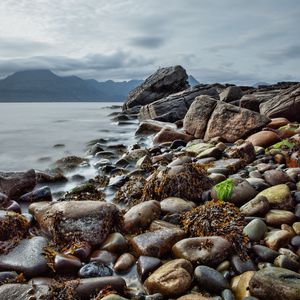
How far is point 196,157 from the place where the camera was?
9953mm

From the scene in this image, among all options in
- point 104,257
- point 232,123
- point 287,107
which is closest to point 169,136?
point 232,123

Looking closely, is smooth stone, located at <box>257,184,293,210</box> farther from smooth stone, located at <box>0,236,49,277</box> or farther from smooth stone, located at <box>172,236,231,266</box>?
smooth stone, located at <box>0,236,49,277</box>

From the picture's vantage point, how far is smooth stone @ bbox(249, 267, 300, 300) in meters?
3.54

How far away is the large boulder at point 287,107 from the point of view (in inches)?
575

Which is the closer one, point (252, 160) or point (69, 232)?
point (69, 232)

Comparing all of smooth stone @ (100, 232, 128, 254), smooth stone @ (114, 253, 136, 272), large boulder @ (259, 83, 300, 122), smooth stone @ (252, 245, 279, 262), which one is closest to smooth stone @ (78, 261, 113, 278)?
smooth stone @ (114, 253, 136, 272)

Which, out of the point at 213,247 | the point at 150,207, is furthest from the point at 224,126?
the point at 213,247

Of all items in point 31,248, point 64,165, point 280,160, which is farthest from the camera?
point 64,165

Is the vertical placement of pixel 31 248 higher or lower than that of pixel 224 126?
lower

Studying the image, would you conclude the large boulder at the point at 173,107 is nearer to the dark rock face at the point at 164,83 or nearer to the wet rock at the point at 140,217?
the dark rock face at the point at 164,83

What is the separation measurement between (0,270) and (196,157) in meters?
6.56

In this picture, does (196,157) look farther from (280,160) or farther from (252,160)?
(280,160)

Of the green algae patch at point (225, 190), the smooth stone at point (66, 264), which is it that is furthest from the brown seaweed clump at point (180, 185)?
the smooth stone at point (66, 264)

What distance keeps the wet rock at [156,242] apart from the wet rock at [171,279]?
465 millimetres
